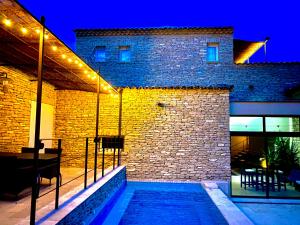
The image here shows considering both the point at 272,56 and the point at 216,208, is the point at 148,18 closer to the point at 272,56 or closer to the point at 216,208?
the point at 272,56

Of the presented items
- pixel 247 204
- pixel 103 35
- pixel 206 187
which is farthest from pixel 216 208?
pixel 103 35

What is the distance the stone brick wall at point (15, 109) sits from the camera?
21.5 ft

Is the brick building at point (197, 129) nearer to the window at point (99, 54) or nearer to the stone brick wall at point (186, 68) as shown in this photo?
the stone brick wall at point (186, 68)

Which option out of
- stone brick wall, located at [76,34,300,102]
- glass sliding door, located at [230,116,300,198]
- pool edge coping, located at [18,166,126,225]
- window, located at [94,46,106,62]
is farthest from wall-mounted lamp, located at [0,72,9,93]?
window, located at [94,46,106,62]

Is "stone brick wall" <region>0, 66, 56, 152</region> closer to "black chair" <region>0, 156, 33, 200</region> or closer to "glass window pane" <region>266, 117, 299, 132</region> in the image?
"black chair" <region>0, 156, 33, 200</region>

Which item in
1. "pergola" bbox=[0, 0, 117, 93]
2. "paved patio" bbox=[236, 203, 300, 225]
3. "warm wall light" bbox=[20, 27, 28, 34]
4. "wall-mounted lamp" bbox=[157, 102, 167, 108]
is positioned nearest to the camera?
"pergola" bbox=[0, 0, 117, 93]

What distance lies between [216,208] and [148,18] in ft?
257

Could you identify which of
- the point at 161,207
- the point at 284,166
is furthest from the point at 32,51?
the point at 284,166

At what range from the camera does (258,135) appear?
351 inches

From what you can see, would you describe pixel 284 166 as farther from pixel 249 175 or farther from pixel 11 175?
pixel 11 175

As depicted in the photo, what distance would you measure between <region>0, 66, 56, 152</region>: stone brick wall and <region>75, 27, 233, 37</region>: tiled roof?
253 inches

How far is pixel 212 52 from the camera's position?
42.5ft

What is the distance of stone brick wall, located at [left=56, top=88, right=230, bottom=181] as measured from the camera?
8.80m

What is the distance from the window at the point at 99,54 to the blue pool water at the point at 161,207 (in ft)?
24.8
